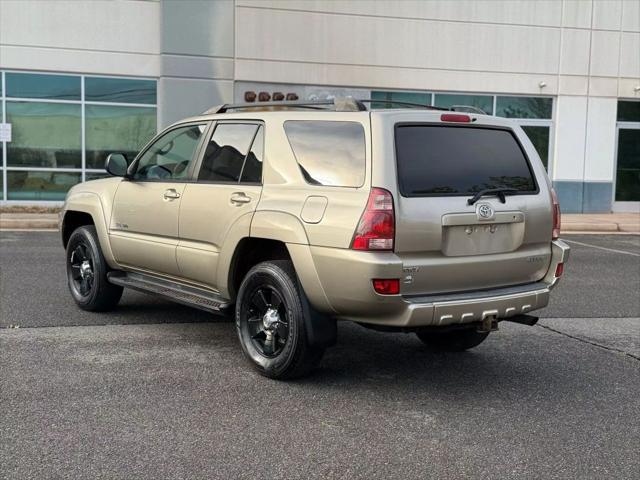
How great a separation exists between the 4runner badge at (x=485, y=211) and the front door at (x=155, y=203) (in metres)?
2.32

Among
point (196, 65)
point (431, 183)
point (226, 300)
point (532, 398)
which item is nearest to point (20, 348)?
point (226, 300)

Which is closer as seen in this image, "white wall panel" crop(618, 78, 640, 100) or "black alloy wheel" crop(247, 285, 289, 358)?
"black alloy wheel" crop(247, 285, 289, 358)

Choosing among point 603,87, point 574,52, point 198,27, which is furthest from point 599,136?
point 198,27

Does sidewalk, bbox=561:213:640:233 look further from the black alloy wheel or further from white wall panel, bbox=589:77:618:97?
the black alloy wheel

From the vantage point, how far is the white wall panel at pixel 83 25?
1772 centimetres

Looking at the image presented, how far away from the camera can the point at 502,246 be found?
4.84 m

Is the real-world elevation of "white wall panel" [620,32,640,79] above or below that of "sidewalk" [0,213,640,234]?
above

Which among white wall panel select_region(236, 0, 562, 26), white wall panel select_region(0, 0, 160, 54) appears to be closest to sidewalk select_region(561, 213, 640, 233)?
white wall panel select_region(236, 0, 562, 26)

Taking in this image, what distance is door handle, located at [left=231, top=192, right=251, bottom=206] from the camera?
203 inches

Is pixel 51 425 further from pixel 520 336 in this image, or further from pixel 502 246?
pixel 520 336

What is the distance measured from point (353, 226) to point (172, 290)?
6.75 ft

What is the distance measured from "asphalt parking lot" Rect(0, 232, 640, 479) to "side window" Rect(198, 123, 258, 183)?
136 centimetres

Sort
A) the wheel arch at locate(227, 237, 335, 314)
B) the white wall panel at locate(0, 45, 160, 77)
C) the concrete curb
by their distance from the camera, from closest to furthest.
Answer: the wheel arch at locate(227, 237, 335, 314) < the concrete curb < the white wall panel at locate(0, 45, 160, 77)

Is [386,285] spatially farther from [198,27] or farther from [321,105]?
[198,27]
